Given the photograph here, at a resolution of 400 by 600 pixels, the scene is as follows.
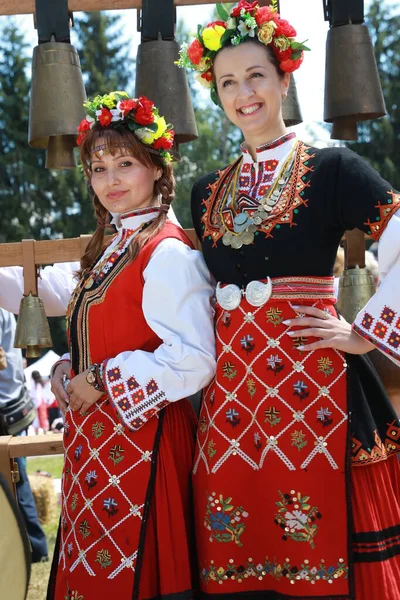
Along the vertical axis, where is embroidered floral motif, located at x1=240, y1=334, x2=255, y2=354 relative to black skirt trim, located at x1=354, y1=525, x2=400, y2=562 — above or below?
above

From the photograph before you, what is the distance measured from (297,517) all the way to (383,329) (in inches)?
23.5

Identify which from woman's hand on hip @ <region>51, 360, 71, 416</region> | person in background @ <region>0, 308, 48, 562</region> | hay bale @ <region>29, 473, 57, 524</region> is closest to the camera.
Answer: woman's hand on hip @ <region>51, 360, 71, 416</region>

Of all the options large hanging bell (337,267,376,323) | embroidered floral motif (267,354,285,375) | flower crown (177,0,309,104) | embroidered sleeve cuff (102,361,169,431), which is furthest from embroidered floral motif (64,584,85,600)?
flower crown (177,0,309,104)

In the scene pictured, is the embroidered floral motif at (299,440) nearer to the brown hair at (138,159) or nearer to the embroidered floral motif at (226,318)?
the embroidered floral motif at (226,318)

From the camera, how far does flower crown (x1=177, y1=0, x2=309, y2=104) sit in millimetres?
2727

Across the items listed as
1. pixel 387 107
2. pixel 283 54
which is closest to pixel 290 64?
pixel 283 54

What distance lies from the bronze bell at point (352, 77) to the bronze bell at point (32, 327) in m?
1.33

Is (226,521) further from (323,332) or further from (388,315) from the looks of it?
(388,315)

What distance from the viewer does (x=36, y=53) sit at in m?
3.45

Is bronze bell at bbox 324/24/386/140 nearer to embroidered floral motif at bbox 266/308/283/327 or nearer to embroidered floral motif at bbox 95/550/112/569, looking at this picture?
embroidered floral motif at bbox 266/308/283/327

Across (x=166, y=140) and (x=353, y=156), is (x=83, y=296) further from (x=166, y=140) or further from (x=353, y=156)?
(x=353, y=156)

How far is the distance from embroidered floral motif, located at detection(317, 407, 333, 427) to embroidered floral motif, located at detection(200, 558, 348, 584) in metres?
0.38

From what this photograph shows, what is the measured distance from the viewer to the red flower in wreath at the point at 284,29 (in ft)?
8.99

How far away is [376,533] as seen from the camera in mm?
2512
